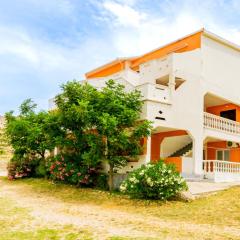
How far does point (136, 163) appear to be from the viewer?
21.5m

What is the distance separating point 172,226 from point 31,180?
15.6 meters

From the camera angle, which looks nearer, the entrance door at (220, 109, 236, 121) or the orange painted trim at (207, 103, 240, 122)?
the orange painted trim at (207, 103, 240, 122)

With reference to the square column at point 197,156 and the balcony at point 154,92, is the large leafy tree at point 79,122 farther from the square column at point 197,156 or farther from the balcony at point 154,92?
the square column at point 197,156

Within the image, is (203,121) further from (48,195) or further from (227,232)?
(227,232)

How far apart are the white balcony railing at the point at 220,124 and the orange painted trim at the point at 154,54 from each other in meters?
4.41

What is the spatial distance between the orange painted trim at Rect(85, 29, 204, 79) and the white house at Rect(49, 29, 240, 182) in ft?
0.20

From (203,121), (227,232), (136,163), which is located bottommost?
(227,232)

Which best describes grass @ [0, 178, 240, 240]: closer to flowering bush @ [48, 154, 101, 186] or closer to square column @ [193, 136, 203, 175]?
flowering bush @ [48, 154, 101, 186]

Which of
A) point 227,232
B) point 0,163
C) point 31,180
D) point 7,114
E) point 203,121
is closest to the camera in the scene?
point 227,232

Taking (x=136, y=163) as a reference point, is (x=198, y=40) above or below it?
above

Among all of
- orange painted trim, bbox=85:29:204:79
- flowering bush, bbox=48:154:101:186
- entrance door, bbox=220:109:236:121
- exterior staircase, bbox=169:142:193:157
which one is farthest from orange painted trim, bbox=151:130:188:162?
entrance door, bbox=220:109:236:121

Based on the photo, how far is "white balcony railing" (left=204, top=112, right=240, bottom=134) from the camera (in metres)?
25.7

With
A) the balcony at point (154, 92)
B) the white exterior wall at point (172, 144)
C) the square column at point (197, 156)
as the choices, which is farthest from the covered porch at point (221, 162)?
the balcony at point (154, 92)

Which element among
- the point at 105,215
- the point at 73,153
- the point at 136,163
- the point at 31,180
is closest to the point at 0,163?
the point at 31,180
